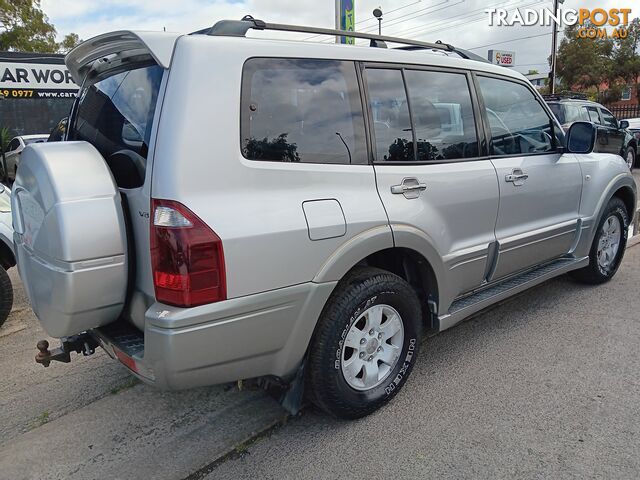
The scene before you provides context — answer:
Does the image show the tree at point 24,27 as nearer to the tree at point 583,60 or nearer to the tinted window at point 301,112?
the tinted window at point 301,112

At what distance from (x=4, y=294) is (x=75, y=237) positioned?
254 centimetres

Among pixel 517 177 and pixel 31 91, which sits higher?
pixel 31 91

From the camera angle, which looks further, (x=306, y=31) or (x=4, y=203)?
(x=4, y=203)

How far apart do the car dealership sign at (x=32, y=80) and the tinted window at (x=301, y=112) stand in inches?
671

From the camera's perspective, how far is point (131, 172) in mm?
2223

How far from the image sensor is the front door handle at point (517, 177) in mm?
3340

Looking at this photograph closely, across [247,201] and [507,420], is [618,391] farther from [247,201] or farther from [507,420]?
[247,201]

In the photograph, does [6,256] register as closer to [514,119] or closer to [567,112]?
[514,119]

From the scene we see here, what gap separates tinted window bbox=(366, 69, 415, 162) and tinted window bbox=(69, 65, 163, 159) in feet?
3.71

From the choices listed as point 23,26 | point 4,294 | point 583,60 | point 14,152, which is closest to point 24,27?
point 23,26

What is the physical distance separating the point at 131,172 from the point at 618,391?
296 cm

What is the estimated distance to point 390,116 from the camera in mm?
2771

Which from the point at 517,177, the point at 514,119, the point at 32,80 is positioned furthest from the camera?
the point at 32,80

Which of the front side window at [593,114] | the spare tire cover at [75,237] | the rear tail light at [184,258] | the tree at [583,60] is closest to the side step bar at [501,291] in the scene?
the rear tail light at [184,258]
